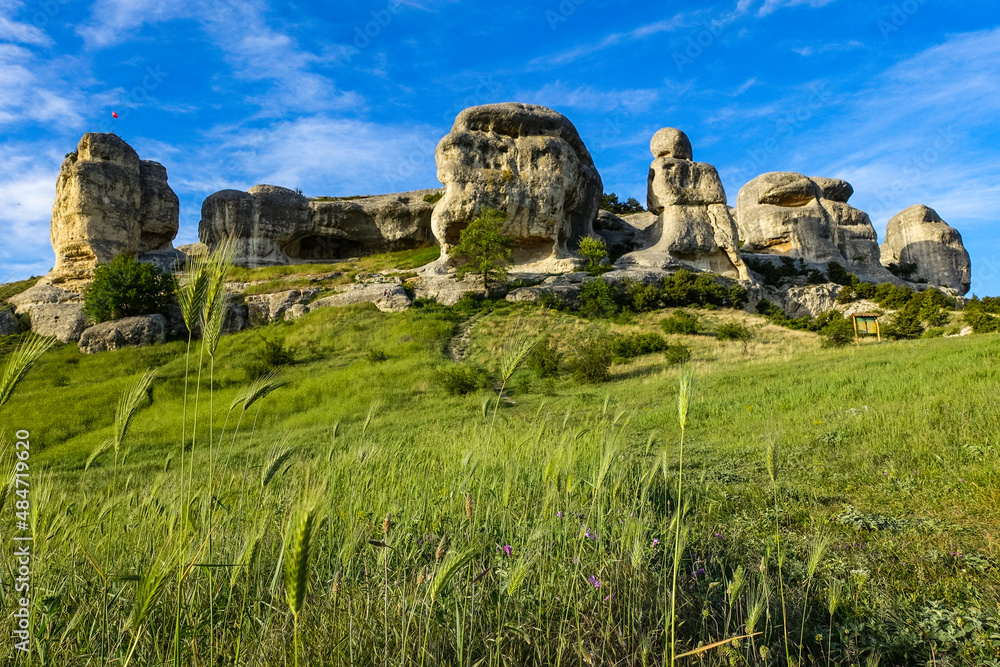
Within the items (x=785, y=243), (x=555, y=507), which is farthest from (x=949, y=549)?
(x=785, y=243)

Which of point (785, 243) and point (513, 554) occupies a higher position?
point (785, 243)

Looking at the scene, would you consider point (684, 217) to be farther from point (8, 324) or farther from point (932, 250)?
point (8, 324)

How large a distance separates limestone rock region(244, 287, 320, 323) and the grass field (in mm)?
23177

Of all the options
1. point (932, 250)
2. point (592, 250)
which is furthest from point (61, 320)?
point (932, 250)

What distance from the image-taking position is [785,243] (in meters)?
44.2

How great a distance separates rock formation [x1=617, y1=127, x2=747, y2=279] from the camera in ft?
126

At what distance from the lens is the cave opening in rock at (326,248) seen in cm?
4847

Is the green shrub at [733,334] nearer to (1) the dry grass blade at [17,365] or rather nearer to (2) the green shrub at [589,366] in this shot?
(2) the green shrub at [589,366]

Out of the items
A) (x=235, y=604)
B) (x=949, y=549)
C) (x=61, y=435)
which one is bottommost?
(x=61, y=435)

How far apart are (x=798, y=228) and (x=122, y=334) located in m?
46.0

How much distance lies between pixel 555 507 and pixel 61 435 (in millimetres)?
17971

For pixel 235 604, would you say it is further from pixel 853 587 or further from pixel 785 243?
pixel 785 243

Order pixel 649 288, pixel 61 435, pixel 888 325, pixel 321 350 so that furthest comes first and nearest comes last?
pixel 649 288 → pixel 888 325 → pixel 321 350 → pixel 61 435

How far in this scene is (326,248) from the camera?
49188mm
